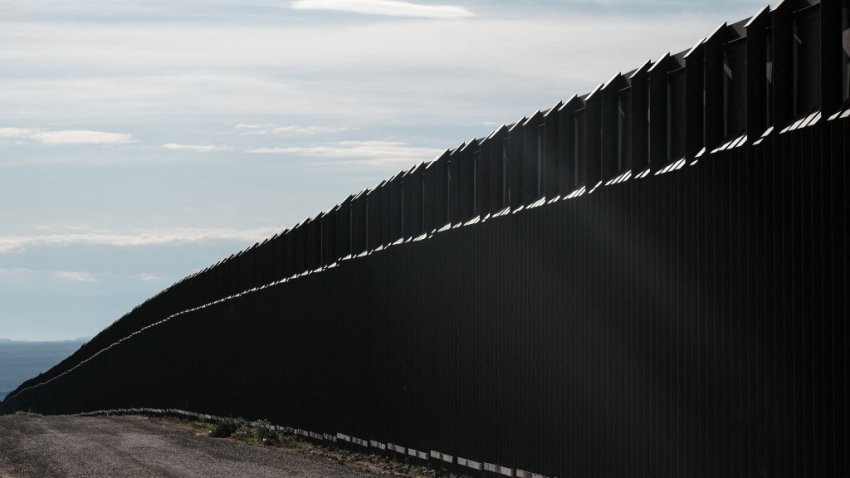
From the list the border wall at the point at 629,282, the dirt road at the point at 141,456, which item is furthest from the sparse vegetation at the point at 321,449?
the dirt road at the point at 141,456

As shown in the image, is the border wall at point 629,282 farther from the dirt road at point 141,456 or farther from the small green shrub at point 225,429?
the small green shrub at point 225,429

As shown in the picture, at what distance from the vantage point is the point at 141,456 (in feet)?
85.3

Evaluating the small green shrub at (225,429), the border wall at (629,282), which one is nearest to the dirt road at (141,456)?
the small green shrub at (225,429)

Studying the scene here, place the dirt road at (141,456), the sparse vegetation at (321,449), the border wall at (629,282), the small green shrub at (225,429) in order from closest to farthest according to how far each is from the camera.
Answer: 1. the border wall at (629,282)
2. the dirt road at (141,456)
3. the sparse vegetation at (321,449)
4. the small green shrub at (225,429)

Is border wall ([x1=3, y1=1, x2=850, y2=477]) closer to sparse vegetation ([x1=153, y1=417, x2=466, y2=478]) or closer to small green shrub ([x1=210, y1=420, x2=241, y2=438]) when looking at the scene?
sparse vegetation ([x1=153, y1=417, x2=466, y2=478])

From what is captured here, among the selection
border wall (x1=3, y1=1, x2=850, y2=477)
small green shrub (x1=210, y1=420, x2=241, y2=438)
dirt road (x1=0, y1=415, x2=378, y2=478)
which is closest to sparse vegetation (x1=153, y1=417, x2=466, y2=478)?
small green shrub (x1=210, y1=420, x2=241, y2=438)

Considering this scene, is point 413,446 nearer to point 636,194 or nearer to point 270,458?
point 270,458

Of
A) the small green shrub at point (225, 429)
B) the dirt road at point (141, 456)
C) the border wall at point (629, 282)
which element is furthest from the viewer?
the small green shrub at point (225, 429)

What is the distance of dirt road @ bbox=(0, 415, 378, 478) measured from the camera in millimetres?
22672

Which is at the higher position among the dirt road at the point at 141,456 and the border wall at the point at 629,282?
the border wall at the point at 629,282

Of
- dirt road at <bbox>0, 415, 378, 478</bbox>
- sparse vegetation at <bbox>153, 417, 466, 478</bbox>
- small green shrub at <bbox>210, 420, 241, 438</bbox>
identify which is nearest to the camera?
dirt road at <bbox>0, 415, 378, 478</bbox>

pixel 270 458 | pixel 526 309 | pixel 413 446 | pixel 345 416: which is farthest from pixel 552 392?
pixel 345 416

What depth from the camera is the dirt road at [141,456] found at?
22.7 m

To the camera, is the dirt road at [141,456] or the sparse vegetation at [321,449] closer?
the dirt road at [141,456]
